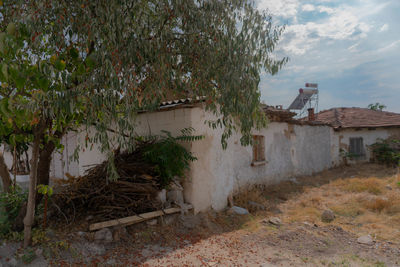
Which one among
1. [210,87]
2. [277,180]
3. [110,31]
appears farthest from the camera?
[277,180]

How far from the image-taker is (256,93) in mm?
4215

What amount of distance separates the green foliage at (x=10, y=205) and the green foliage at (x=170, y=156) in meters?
2.43

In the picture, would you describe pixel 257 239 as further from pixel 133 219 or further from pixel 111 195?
pixel 111 195

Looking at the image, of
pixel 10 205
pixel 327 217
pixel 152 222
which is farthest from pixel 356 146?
pixel 10 205

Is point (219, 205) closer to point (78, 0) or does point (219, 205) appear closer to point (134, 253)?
point (134, 253)

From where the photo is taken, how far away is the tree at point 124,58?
3.35 metres

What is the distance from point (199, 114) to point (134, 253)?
307 cm

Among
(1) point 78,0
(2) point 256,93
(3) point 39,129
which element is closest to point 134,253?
(3) point 39,129

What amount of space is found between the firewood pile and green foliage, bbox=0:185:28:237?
67 cm

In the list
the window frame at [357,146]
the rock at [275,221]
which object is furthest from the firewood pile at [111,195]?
the window frame at [357,146]

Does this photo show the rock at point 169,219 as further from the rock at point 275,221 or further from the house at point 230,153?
the rock at point 275,221

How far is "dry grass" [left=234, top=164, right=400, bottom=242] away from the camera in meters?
5.64

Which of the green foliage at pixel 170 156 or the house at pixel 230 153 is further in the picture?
the house at pixel 230 153

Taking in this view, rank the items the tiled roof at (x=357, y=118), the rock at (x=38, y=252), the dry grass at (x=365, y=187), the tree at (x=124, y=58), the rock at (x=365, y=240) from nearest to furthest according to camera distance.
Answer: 1. the tree at (x=124, y=58)
2. the rock at (x=38, y=252)
3. the rock at (x=365, y=240)
4. the dry grass at (x=365, y=187)
5. the tiled roof at (x=357, y=118)
